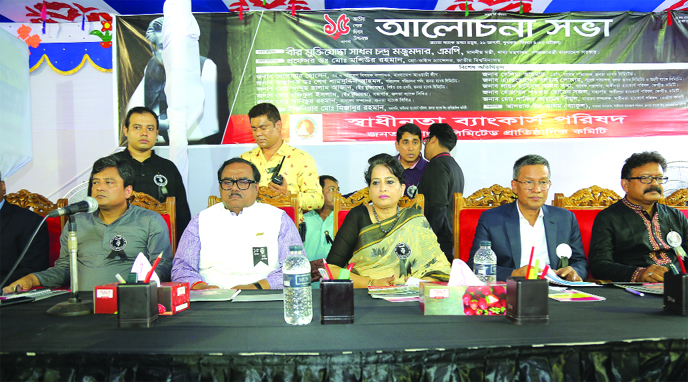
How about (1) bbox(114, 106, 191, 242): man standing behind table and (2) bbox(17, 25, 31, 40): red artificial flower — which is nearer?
(1) bbox(114, 106, 191, 242): man standing behind table

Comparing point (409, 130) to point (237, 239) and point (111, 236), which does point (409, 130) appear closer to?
point (237, 239)

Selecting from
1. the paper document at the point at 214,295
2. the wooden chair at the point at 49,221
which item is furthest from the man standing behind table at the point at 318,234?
the wooden chair at the point at 49,221

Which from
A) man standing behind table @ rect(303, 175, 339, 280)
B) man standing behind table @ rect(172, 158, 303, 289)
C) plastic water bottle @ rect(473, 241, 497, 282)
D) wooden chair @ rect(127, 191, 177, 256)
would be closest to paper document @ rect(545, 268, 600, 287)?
plastic water bottle @ rect(473, 241, 497, 282)

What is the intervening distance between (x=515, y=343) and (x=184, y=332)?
0.77 m

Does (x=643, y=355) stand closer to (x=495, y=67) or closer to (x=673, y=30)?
(x=495, y=67)

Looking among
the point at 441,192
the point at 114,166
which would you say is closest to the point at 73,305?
the point at 114,166

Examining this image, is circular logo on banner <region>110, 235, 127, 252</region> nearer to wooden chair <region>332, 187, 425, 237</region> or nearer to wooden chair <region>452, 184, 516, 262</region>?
wooden chair <region>332, 187, 425, 237</region>

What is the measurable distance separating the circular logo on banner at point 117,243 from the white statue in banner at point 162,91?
1.95m

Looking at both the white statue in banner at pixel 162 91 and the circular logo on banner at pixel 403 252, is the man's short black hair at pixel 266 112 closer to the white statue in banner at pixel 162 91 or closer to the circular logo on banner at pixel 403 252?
the white statue in banner at pixel 162 91

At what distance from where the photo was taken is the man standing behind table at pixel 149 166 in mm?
3123

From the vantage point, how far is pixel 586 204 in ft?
7.97

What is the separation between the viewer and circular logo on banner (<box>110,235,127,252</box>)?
2.03m

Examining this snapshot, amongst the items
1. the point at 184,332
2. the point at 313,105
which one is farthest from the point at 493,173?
the point at 184,332

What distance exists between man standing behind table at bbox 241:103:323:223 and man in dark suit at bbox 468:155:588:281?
4.40 feet
